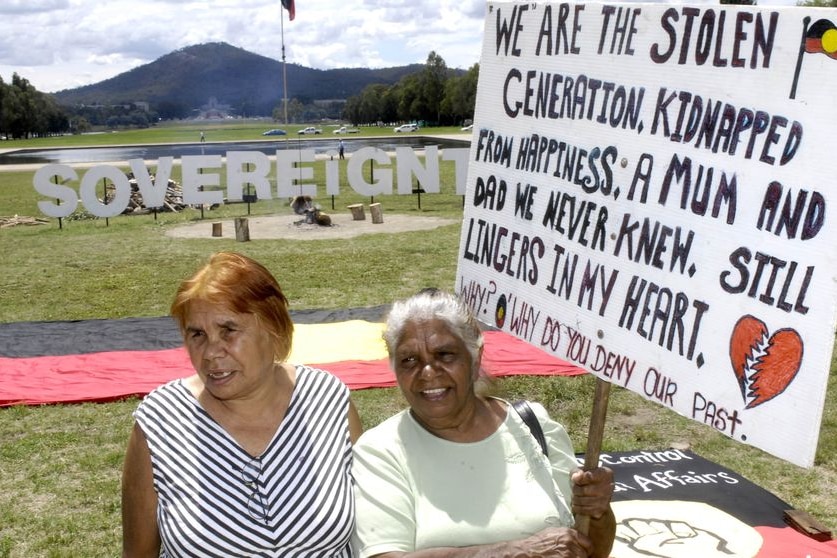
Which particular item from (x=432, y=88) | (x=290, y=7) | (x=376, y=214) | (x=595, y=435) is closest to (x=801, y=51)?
(x=595, y=435)

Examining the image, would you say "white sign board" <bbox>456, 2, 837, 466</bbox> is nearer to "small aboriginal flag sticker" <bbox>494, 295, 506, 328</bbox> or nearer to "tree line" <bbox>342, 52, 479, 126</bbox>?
"small aboriginal flag sticker" <bbox>494, 295, 506, 328</bbox>

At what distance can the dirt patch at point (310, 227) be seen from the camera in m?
14.7

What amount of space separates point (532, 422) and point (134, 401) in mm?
4395

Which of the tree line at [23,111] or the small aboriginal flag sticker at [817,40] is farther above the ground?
the small aboriginal flag sticker at [817,40]

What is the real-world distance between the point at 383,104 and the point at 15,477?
112763 mm

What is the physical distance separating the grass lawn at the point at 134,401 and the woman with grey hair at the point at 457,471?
2410 mm

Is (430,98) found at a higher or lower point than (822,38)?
lower

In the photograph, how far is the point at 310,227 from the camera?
15469 millimetres

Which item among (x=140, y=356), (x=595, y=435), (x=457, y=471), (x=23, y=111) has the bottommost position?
(x=23, y=111)

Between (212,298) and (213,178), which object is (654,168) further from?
(213,178)

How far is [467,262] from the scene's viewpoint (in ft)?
8.41

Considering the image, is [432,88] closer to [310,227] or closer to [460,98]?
[460,98]

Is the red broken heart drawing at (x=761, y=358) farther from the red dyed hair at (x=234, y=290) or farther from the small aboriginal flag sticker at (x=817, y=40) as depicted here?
the red dyed hair at (x=234, y=290)

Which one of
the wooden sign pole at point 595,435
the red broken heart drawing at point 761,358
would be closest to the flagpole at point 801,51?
the red broken heart drawing at point 761,358
